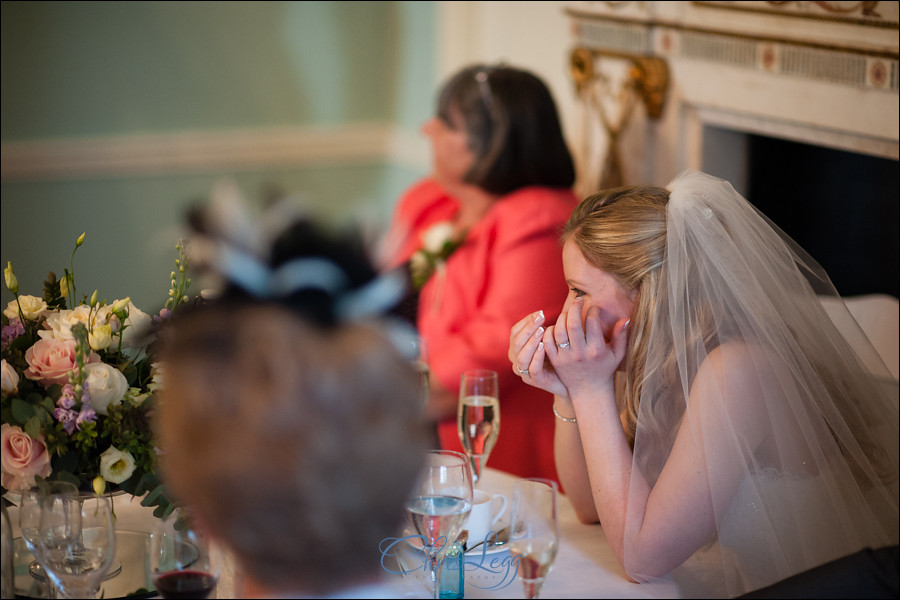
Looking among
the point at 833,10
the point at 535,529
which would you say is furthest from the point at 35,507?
the point at 833,10

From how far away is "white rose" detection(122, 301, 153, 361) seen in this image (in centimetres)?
137

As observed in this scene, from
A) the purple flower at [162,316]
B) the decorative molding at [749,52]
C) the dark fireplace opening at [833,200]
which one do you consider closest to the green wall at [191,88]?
the decorative molding at [749,52]

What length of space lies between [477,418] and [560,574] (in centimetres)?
35

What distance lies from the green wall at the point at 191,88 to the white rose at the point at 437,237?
1.14 metres

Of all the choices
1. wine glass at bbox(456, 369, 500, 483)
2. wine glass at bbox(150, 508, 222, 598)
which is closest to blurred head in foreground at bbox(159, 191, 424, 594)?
wine glass at bbox(150, 508, 222, 598)

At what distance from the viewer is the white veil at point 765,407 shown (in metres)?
1.45

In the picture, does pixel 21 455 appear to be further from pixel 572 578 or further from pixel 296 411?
pixel 572 578

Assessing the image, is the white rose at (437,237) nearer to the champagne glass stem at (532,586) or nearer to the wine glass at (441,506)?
the wine glass at (441,506)

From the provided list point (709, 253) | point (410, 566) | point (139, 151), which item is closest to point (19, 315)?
point (410, 566)

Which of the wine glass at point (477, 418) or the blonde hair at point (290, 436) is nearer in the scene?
the blonde hair at point (290, 436)

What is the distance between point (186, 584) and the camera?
1.13 meters

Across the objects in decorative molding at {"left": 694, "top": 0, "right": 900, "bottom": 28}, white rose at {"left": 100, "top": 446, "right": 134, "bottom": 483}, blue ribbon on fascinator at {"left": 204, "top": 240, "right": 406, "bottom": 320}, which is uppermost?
decorative molding at {"left": 694, "top": 0, "right": 900, "bottom": 28}

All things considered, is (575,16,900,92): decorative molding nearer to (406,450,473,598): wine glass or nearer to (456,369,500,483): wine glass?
(456,369,500,483): wine glass

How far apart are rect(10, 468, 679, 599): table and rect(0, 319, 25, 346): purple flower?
248mm
